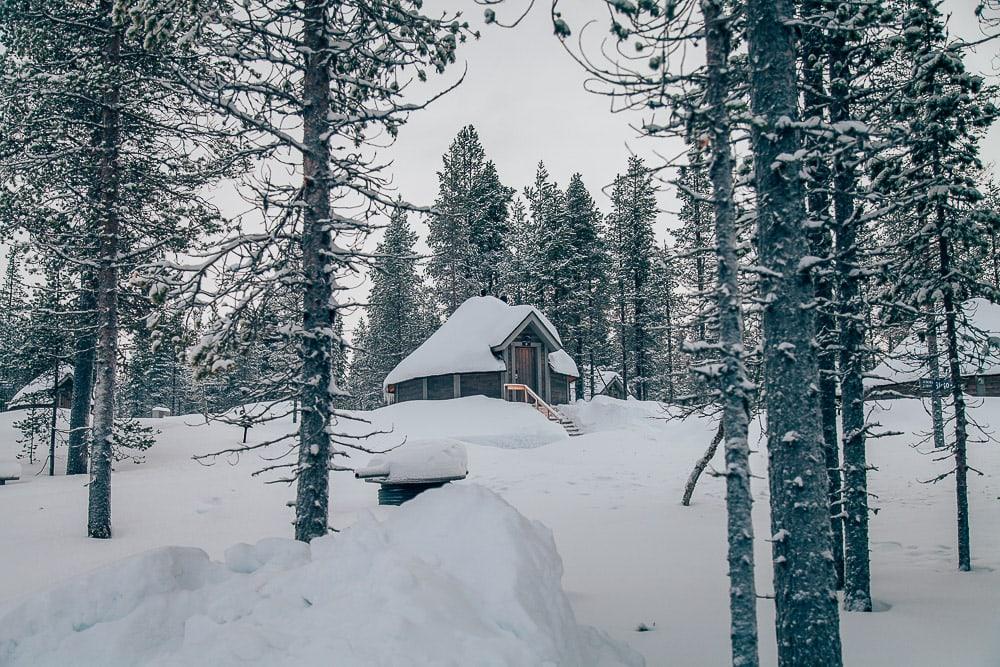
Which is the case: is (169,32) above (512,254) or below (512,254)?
below

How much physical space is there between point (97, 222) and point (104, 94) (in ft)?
8.46

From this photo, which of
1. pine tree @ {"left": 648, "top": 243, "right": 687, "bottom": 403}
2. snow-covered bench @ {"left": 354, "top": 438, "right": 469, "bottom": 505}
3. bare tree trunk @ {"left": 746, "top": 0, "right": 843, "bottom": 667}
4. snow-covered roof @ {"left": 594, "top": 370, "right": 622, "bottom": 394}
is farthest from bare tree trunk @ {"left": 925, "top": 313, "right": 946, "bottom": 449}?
snow-covered roof @ {"left": 594, "top": 370, "right": 622, "bottom": 394}

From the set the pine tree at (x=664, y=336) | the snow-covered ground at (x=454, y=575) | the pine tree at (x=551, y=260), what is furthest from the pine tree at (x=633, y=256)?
the snow-covered ground at (x=454, y=575)

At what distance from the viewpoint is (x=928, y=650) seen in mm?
6227

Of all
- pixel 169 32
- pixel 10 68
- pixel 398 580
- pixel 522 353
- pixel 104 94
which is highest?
pixel 10 68

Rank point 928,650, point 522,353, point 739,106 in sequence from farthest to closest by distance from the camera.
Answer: point 522,353
point 739,106
point 928,650

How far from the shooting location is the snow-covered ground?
13.3ft

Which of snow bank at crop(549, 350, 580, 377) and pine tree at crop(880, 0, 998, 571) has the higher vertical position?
pine tree at crop(880, 0, 998, 571)

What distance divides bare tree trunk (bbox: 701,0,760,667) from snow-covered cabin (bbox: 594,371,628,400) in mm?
41471

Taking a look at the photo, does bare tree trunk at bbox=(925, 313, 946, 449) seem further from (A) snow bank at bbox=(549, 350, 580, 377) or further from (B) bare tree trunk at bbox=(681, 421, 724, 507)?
(A) snow bank at bbox=(549, 350, 580, 377)

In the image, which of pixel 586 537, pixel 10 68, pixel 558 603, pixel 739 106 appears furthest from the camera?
pixel 10 68

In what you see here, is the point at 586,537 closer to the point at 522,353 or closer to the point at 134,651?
the point at 134,651

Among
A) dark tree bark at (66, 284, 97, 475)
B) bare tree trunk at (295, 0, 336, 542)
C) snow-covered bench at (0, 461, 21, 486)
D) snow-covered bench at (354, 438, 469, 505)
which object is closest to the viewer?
bare tree trunk at (295, 0, 336, 542)

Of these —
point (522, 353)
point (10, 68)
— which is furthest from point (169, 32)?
point (522, 353)
